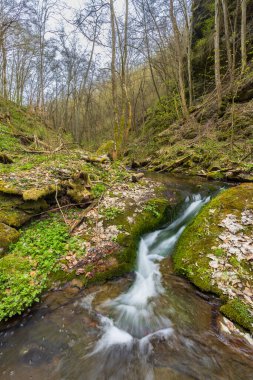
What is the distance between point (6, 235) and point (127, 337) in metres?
3.03

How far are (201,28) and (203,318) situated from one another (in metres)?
22.8

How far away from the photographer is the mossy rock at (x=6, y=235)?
4145 millimetres

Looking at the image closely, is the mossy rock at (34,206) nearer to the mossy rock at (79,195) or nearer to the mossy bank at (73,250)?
the mossy bank at (73,250)

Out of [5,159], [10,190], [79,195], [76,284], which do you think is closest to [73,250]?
[76,284]

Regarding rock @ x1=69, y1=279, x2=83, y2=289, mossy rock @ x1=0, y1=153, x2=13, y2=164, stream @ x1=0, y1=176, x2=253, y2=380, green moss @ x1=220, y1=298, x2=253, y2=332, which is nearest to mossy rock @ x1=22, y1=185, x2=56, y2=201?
rock @ x1=69, y1=279, x2=83, y2=289

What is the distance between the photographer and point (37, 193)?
5.05 metres

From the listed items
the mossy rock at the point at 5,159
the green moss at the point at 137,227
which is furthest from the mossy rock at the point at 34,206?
the mossy rock at the point at 5,159

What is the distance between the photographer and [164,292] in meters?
3.82

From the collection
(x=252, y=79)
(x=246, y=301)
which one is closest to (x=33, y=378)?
→ (x=246, y=301)

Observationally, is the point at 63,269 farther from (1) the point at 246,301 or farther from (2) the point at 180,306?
(1) the point at 246,301

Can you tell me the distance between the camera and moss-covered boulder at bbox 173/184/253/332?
3.14 metres

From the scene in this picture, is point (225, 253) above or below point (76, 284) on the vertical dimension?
above

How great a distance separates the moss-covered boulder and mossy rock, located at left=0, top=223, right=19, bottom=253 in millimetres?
3415

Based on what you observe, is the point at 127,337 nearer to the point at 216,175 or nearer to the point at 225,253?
the point at 225,253
